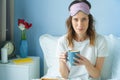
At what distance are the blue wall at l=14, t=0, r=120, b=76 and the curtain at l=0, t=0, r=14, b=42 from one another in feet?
0.17

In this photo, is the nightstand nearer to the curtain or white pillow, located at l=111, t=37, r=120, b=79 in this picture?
the curtain

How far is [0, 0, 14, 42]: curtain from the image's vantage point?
232 centimetres

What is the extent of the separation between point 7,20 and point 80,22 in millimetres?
996

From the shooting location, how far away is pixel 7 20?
8.08 ft

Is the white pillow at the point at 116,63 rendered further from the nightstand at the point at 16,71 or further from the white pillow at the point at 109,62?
the nightstand at the point at 16,71

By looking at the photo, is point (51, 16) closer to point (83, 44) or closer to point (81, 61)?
point (83, 44)

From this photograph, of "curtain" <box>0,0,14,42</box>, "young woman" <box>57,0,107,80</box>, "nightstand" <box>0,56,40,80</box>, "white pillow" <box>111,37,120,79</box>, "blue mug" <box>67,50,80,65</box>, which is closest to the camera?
"blue mug" <box>67,50,80,65</box>

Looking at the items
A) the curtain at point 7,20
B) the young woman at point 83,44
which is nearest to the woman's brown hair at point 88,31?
the young woman at point 83,44

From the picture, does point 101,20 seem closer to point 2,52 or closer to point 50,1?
point 50,1

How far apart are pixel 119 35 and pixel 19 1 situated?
3.46ft

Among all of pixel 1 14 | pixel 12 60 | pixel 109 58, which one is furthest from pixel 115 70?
pixel 1 14

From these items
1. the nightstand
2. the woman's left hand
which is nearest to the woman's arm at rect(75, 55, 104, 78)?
the woman's left hand

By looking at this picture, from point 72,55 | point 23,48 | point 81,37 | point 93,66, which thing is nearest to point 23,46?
point 23,48

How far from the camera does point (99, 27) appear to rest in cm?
224
